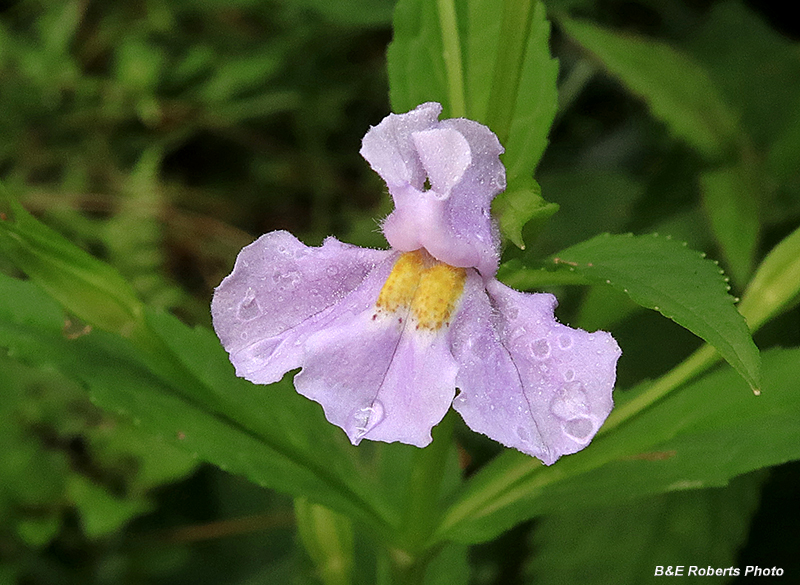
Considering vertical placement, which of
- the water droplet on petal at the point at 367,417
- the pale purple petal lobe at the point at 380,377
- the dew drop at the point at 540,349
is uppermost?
the dew drop at the point at 540,349

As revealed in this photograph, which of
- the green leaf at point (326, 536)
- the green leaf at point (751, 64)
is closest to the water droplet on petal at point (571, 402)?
the green leaf at point (326, 536)

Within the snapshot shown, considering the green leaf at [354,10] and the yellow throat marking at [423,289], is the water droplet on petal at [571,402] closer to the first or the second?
the yellow throat marking at [423,289]

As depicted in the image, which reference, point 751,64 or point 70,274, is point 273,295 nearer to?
point 70,274

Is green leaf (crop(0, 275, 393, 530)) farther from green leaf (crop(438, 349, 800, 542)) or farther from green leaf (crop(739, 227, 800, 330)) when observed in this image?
green leaf (crop(739, 227, 800, 330))

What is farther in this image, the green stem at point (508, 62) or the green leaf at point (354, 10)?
the green leaf at point (354, 10)

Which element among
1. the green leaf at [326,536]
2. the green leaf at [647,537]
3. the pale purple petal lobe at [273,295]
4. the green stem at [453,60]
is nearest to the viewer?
the pale purple petal lobe at [273,295]

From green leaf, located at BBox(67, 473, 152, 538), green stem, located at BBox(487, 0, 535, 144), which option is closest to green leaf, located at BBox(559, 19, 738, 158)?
green stem, located at BBox(487, 0, 535, 144)
